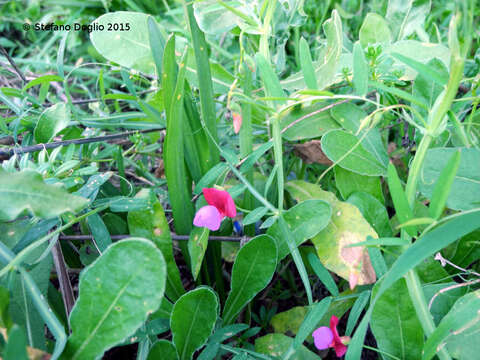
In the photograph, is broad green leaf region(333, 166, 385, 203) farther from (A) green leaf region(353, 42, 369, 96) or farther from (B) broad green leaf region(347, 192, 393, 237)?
(A) green leaf region(353, 42, 369, 96)

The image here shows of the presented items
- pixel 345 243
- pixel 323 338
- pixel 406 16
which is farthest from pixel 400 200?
pixel 406 16

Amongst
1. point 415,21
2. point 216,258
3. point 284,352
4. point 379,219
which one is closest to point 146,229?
point 216,258

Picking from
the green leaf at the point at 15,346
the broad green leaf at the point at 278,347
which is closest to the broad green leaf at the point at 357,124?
the broad green leaf at the point at 278,347

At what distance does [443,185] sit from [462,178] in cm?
21

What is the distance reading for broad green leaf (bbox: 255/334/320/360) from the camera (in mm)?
747

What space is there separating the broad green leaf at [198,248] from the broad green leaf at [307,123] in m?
0.32

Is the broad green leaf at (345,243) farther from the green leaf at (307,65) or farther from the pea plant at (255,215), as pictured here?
the green leaf at (307,65)

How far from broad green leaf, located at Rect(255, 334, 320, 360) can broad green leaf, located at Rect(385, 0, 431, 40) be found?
76 centimetres

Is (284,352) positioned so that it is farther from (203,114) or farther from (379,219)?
(203,114)

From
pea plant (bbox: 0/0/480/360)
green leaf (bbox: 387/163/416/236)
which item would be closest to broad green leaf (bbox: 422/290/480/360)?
pea plant (bbox: 0/0/480/360)

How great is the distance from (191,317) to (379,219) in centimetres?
43

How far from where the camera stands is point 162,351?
65 centimetres

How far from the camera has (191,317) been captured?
0.69 metres

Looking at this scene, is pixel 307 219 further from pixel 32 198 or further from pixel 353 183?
pixel 32 198
